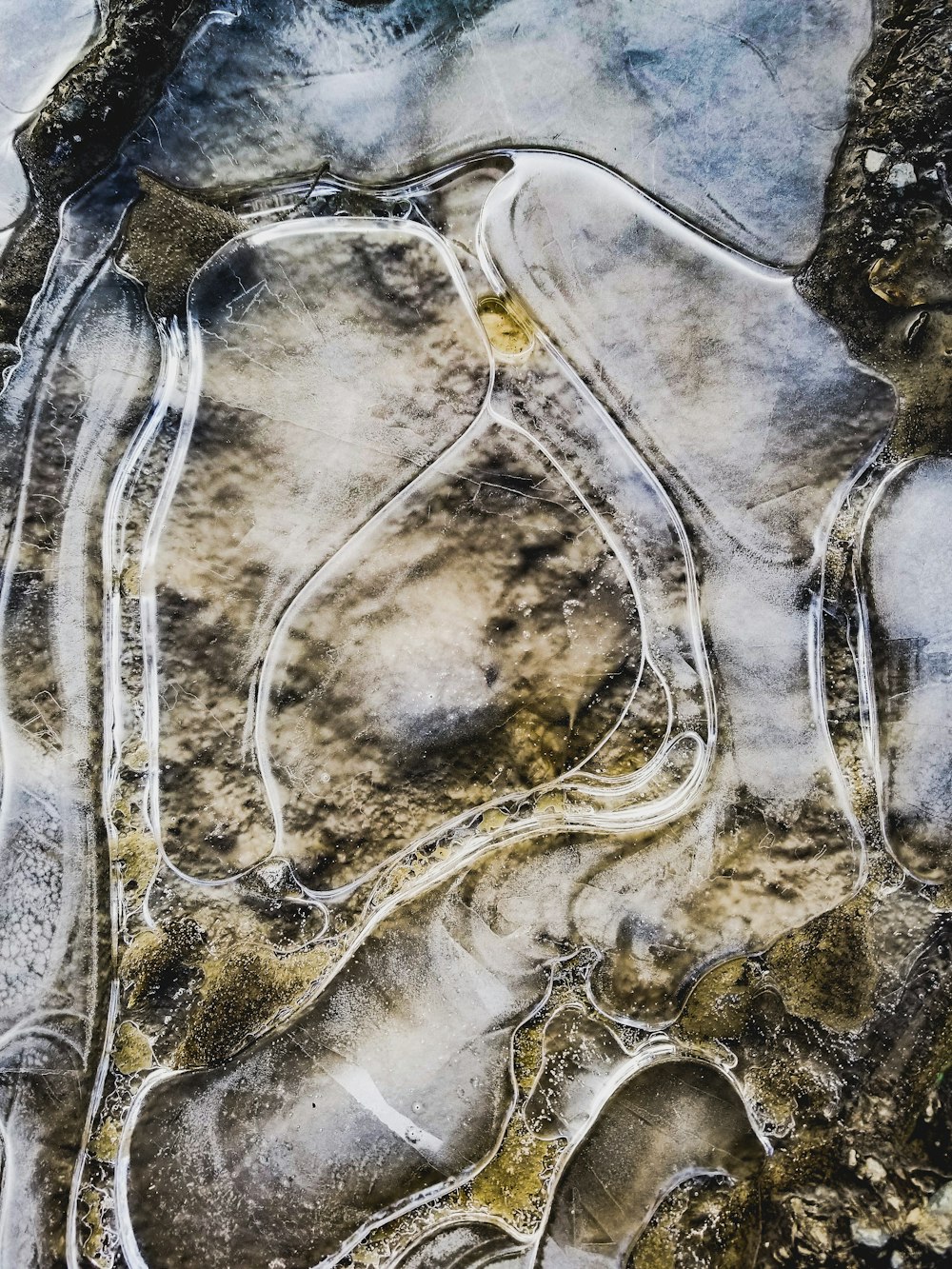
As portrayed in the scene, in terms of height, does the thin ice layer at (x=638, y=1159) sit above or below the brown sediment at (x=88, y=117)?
below

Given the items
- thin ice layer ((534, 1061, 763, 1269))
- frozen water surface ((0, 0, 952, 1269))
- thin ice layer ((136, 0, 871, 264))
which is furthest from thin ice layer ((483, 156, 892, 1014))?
thin ice layer ((534, 1061, 763, 1269))

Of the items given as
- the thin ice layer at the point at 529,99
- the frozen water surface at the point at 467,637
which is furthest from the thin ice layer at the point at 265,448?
the thin ice layer at the point at 529,99

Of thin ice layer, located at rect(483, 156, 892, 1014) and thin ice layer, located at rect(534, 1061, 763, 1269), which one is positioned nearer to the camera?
thin ice layer, located at rect(534, 1061, 763, 1269)

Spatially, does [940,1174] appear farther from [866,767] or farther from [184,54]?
[184,54]

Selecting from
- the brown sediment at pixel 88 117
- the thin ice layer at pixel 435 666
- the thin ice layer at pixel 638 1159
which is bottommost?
the thin ice layer at pixel 638 1159

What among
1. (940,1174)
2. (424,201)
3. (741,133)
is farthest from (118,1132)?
(741,133)

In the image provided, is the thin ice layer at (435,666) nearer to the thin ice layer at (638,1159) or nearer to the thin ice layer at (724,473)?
the thin ice layer at (724,473)

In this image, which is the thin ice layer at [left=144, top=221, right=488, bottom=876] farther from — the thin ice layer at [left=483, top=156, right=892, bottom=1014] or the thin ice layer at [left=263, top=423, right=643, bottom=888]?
the thin ice layer at [left=483, top=156, right=892, bottom=1014]
